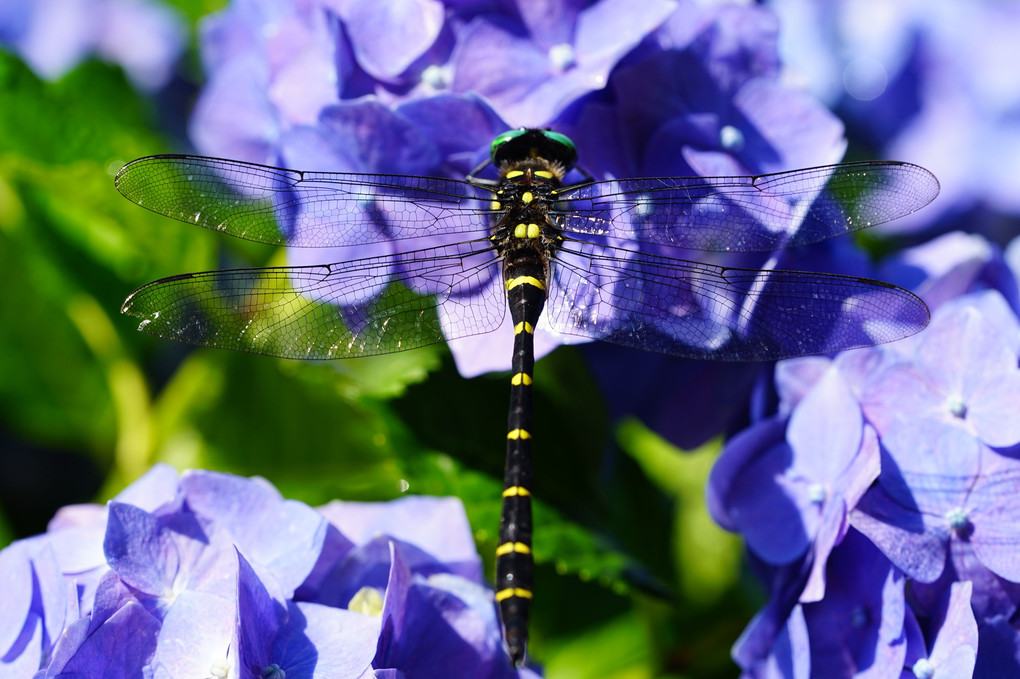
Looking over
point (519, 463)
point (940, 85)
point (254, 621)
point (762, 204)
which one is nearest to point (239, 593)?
point (254, 621)

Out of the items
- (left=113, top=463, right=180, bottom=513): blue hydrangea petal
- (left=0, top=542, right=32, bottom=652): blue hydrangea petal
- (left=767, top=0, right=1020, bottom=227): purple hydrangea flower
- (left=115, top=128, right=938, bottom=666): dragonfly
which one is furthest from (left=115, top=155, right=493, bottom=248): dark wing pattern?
(left=767, top=0, right=1020, bottom=227): purple hydrangea flower

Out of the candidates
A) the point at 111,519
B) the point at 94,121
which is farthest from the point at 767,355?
the point at 94,121

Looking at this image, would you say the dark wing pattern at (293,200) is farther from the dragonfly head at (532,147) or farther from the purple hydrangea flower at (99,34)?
the purple hydrangea flower at (99,34)

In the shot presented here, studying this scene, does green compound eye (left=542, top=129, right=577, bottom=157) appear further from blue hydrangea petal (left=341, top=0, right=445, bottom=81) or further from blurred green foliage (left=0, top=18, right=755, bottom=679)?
blurred green foliage (left=0, top=18, right=755, bottom=679)

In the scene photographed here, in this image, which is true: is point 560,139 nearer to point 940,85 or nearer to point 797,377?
point 797,377

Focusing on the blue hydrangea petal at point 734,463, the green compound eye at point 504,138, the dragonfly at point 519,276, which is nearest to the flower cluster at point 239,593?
the dragonfly at point 519,276

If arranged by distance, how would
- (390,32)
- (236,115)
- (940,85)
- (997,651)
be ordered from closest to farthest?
1. (997,651)
2. (390,32)
3. (236,115)
4. (940,85)
